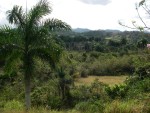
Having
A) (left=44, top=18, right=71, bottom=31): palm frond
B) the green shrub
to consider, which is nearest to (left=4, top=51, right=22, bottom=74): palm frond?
the green shrub

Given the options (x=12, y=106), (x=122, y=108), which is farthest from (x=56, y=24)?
(x=122, y=108)

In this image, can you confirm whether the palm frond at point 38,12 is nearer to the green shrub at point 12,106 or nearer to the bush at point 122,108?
the green shrub at point 12,106

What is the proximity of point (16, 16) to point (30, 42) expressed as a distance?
1300 millimetres

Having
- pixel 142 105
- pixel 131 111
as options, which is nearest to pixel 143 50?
pixel 142 105

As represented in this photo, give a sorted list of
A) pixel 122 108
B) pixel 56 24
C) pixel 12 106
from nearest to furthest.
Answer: pixel 122 108 < pixel 12 106 < pixel 56 24

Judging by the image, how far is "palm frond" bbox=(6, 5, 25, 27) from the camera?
15.1 meters

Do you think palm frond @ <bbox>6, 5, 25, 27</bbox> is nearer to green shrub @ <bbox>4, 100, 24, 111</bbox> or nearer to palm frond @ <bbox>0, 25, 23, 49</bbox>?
palm frond @ <bbox>0, 25, 23, 49</bbox>

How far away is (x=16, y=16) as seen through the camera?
15.1 meters

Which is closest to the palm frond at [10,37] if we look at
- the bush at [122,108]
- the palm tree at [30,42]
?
the palm tree at [30,42]

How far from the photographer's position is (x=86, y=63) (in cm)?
6338

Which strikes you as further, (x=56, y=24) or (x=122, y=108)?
(x=56, y=24)

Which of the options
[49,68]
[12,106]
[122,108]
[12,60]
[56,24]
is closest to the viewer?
[122,108]

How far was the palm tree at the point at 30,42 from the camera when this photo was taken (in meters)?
14.6

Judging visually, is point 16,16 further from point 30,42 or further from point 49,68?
point 49,68
